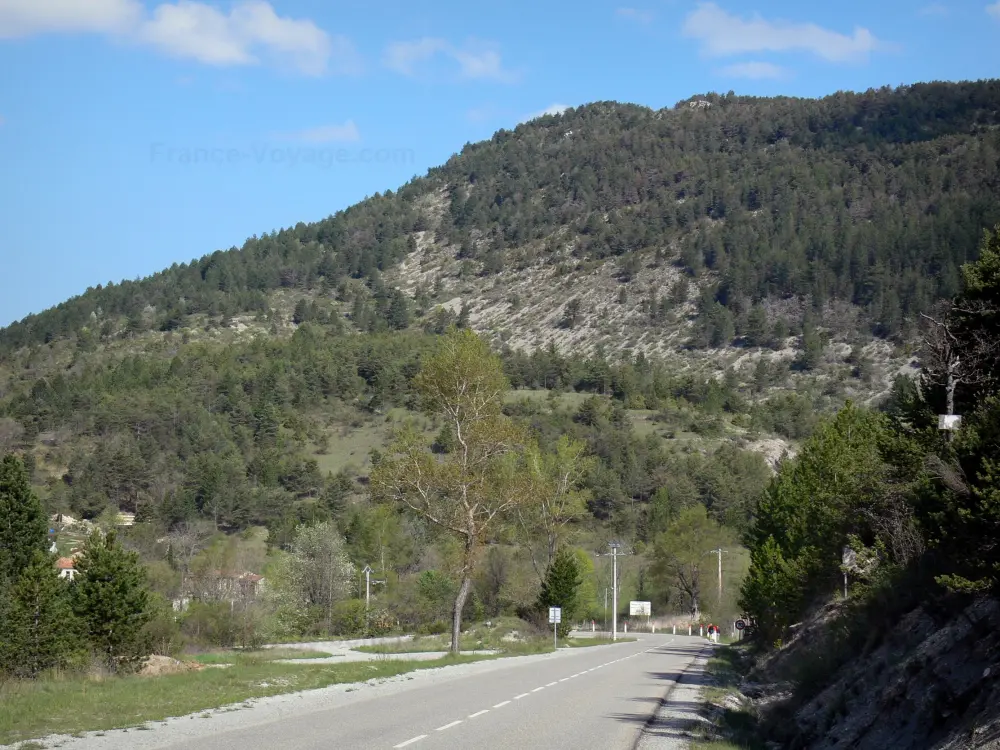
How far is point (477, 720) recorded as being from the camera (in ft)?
51.2

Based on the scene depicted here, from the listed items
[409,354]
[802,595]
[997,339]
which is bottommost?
[802,595]

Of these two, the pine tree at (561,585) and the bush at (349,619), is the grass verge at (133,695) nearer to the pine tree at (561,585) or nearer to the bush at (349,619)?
the pine tree at (561,585)

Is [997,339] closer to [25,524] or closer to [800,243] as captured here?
[25,524]

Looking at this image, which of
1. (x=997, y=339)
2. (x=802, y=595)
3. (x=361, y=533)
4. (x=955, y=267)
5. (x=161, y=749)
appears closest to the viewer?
(x=161, y=749)

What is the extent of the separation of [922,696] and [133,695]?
39.2 ft

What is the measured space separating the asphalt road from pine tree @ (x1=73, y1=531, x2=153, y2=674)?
867 centimetres

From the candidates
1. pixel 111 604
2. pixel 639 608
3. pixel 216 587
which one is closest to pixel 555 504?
pixel 216 587

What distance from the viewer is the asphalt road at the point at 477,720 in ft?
42.2

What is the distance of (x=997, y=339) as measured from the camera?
22.0 m

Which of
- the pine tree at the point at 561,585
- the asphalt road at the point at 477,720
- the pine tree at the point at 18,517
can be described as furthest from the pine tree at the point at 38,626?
the pine tree at the point at 561,585

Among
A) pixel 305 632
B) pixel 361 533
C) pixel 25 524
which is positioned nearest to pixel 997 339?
pixel 25 524

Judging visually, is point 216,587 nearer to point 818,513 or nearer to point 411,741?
point 818,513

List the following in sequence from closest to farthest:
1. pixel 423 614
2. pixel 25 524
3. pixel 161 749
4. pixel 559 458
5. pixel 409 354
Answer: pixel 161 749 < pixel 25 524 < pixel 559 458 < pixel 423 614 < pixel 409 354

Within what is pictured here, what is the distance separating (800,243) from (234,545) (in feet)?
431
